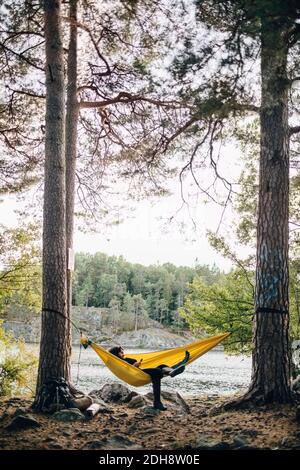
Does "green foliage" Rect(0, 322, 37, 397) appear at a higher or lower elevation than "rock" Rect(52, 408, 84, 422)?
lower

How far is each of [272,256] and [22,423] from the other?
2277mm

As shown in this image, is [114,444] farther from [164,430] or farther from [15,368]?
[15,368]

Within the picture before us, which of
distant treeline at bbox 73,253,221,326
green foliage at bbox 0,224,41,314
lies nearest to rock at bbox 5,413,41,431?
green foliage at bbox 0,224,41,314

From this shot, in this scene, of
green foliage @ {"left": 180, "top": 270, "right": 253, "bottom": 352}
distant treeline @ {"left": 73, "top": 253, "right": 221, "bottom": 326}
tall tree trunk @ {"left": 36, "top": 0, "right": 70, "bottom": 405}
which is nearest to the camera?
tall tree trunk @ {"left": 36, "top": 0, "right": 70, "bottom": 405}

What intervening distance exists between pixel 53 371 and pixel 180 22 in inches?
126

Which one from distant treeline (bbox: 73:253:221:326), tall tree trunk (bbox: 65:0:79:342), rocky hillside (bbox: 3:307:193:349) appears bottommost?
rocky hillside (bbox: 3:307:193:349)

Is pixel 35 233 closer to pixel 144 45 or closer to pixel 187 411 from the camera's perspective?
pixel 144 45

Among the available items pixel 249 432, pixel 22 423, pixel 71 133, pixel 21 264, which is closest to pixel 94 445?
pixel 22 423

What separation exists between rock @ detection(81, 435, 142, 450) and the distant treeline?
48.8 meters

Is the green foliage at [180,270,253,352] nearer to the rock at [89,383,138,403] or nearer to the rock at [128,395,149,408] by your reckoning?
the rock at [89,383,138,403]

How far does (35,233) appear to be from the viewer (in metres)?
Answer: 7.19

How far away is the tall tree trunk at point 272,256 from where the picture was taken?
10.9ft

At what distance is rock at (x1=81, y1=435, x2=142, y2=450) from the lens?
8.55ft

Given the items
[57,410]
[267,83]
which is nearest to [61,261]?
[57,410]
